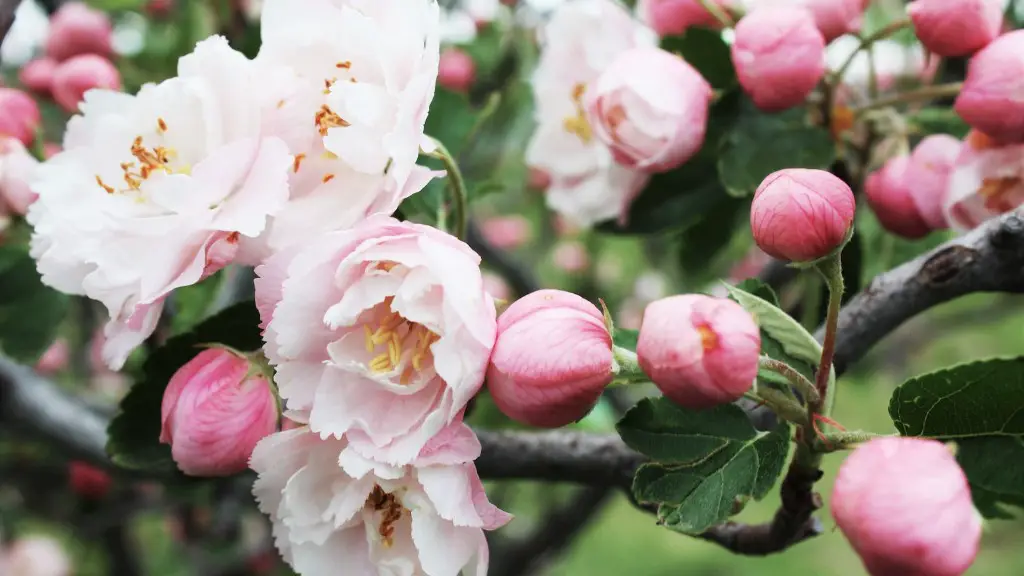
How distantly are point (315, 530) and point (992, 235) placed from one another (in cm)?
55

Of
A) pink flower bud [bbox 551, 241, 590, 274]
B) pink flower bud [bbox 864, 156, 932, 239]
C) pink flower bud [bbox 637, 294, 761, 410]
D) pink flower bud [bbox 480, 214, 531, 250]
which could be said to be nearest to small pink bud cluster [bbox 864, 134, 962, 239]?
pink flower bud [bbox 864, 156, 932, 239]

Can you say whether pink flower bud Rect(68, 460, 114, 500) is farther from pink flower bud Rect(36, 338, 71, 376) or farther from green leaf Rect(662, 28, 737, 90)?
green leaf Rect(662, 28, 737, 90)

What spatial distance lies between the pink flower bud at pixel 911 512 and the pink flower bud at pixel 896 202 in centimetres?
43

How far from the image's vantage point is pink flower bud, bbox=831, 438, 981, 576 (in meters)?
0.41

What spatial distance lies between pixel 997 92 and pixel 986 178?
85mm

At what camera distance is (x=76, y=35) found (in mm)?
1235

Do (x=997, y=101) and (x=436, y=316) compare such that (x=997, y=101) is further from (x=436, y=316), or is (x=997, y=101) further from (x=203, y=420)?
(x=203, y=420)

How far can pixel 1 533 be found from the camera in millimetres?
2238

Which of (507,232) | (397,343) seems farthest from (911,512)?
(507,232)

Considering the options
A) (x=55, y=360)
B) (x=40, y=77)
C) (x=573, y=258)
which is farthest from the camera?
(x=573, y=258)

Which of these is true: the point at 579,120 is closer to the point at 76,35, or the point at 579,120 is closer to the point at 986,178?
the point at 986,178

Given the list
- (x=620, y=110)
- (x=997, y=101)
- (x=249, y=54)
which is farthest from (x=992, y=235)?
(x=249, y=54)

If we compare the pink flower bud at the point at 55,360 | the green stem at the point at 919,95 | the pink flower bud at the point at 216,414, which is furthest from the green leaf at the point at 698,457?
the pink flower bud at the point at 55,360

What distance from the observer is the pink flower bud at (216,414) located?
58 cm
